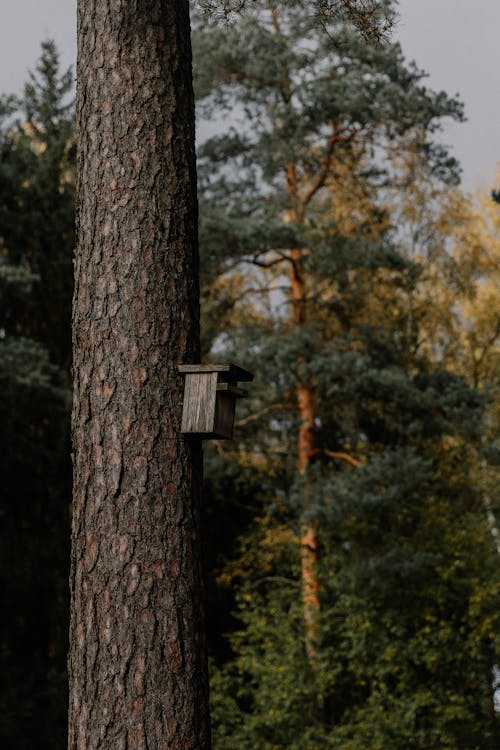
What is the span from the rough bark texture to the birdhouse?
36mm

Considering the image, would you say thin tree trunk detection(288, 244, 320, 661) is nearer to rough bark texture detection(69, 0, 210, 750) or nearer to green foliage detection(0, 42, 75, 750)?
green foliage detection(0, 42, 75, 750)

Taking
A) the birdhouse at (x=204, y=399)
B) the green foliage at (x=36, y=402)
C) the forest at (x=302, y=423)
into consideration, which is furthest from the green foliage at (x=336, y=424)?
the birdhouse at (x=204, y=399)

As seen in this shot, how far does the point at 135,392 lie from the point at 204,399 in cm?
21

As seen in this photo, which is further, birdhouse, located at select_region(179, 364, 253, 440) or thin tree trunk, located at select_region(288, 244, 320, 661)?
thin tree trunk, located at select_region(288, 244, 320, 661)

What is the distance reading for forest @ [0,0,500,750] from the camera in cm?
977

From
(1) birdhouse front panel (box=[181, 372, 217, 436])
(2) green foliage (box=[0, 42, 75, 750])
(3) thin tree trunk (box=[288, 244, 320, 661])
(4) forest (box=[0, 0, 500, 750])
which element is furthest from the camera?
(3) thin tree trunk (box=[288, 244, 320, 661])

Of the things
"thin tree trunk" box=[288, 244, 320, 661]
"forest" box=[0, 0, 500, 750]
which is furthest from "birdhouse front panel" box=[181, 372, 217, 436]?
"thin tree trunk" box=[288, 244, 320, 661]

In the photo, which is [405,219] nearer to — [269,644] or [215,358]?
[215,358]

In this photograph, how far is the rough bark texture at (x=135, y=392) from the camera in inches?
109

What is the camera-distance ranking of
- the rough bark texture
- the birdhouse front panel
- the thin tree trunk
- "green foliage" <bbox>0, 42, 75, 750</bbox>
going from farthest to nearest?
the thin tree trunk, "green foliage" <bbox>0, 42, 75, 750</bbox>, the birdhouse front panel, the rough bark texture

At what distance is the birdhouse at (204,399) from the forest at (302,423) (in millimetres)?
5753

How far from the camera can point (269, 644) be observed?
10.2 meters

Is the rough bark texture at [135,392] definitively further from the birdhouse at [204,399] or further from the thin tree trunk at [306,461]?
the thin tree trunk at [306,461]

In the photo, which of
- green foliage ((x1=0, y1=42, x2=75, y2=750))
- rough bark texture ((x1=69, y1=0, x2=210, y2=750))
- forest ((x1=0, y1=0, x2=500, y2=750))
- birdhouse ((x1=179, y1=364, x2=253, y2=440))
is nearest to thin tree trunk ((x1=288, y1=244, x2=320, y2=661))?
forest ((x1=0, y1=0, x2=500, y2=750))
